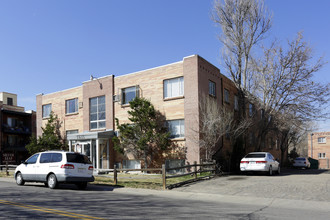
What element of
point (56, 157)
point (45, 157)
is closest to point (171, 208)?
point (56, 157)

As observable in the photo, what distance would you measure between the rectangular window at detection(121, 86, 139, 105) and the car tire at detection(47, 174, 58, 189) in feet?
35.8

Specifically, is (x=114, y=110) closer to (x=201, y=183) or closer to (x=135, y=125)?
(x=135, y=125)

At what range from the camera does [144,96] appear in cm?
2358

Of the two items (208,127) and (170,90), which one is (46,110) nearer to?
(170,90)

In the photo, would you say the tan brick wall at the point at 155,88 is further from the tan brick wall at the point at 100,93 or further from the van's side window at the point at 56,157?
the van's side window at the point at 56,157

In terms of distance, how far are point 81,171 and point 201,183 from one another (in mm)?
5925

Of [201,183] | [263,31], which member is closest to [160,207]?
[201,183]

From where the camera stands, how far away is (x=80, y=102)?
2802 centimetres

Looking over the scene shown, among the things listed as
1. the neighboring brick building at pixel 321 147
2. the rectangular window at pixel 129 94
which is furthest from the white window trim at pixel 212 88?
the neighboring brick building at pixel 321 147

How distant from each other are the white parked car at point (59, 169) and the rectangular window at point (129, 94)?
400 inches

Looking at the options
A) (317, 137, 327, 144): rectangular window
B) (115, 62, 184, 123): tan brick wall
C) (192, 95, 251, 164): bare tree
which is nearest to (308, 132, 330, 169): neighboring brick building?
(317, 137, 327, 144): rectangular window

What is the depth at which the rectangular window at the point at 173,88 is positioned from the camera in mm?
21969

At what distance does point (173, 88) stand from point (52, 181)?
35.9 feet

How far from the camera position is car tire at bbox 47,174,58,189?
14054 mm
